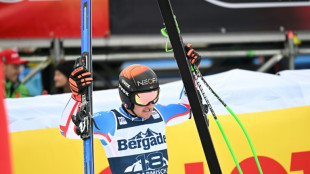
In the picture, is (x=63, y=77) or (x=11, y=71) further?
(x=11, y=71)

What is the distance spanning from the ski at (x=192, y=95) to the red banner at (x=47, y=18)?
9.23ft

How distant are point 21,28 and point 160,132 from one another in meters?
2.38

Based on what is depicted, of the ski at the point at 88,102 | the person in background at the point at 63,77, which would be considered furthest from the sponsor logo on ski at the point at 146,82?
the person in background at the point at 63,77

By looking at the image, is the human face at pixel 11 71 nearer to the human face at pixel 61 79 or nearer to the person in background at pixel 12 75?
the person in background at pixel 12 75

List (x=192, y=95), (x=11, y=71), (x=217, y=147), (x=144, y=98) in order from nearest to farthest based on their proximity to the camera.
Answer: (x=192, y=95)
(x=144, y=98)
(x=217, y=147)
(x=11, y=71)

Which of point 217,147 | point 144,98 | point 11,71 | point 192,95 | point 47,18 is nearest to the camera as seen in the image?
point 192,95

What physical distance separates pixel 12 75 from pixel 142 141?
2.12m

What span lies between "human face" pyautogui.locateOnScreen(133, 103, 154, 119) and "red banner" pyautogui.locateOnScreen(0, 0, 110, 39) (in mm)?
2134

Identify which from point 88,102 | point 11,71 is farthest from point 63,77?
point 88,102

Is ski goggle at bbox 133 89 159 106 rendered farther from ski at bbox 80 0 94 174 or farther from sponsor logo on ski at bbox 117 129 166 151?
ski at bbox 80 0 94 174

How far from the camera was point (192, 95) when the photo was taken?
95.7 inches

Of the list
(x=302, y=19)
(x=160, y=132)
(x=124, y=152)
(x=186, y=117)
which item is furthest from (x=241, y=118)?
(x=302, y=19)

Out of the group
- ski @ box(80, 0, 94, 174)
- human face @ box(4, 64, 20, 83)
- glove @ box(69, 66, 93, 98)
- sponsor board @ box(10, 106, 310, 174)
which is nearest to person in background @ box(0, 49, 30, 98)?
human face @ box(4, 64, 20, 83)

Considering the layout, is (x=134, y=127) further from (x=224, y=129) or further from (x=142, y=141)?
(x=224, y=129)
